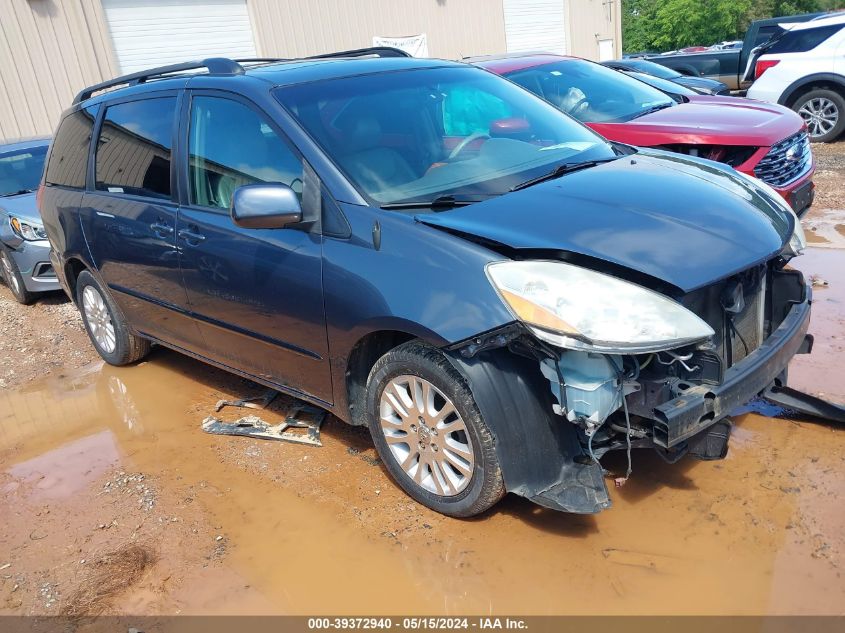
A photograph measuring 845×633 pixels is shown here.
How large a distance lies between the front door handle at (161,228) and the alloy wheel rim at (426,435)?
1664 mm

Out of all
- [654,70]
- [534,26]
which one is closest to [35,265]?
[654,70]

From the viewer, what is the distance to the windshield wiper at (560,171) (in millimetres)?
3291

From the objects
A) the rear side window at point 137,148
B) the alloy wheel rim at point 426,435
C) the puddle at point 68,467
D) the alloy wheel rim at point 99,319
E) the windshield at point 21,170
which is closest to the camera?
the alloy wheel rim at point 426,435

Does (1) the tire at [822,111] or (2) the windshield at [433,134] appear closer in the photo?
(2) the windshield at [433,134]

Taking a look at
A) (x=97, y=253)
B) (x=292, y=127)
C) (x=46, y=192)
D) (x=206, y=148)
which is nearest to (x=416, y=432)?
(x=292, y=127)

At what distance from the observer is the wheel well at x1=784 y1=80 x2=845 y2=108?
10617 millimetres

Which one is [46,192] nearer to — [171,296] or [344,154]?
[171,296]

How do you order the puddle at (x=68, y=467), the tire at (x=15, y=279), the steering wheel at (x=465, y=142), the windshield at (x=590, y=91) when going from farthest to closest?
the tire at (x=15, y=279), the windshield at (x=590, y=91), the puddle at (x=68, y=467), the steering wheel at (x=465, y=142)

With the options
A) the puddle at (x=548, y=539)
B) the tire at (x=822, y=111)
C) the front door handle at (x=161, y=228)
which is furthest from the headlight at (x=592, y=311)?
the tire at (x=822, y=111)

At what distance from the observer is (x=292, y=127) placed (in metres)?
3.31

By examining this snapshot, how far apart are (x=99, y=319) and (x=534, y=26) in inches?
736

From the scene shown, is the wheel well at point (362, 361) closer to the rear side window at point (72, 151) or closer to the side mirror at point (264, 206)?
the side mirror at point (264, 206)

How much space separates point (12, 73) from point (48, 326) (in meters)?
7.37

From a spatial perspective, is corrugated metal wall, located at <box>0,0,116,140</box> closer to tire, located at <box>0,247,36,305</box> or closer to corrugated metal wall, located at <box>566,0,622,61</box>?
tire, located at <box>0,247,36,305</box>
